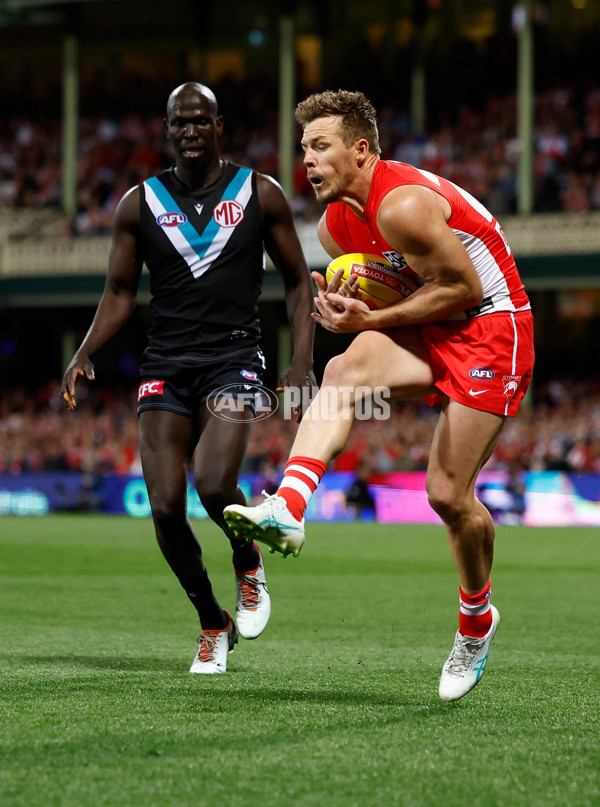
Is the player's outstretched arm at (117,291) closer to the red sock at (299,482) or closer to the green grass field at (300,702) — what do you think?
the green grass field at (300,702)

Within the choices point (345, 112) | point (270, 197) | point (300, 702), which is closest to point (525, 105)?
point (270, 197)

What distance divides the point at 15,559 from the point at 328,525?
683 centimetres

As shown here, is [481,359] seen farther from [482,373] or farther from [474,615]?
[474,615]

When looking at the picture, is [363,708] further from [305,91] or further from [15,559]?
[305,91]

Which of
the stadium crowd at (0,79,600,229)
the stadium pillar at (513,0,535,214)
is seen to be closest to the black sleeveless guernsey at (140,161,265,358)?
the stadium crowd at (0,79,600,229)

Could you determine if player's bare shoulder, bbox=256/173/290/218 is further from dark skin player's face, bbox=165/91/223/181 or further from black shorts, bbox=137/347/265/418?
black shorts, bbox=137/347/265/418

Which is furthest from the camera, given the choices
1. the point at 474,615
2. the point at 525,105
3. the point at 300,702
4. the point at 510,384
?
the point at 525,105

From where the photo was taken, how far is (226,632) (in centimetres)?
615

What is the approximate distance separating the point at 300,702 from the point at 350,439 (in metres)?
16.9

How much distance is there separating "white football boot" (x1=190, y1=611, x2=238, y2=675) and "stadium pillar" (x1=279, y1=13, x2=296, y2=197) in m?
21.4

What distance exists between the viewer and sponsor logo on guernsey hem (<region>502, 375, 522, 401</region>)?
526cm

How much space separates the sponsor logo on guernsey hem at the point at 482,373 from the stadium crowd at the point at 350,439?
14.1 meters

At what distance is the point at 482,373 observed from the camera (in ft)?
17.2

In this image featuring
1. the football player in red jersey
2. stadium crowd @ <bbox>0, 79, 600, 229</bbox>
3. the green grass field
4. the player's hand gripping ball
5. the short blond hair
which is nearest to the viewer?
the green grass field
